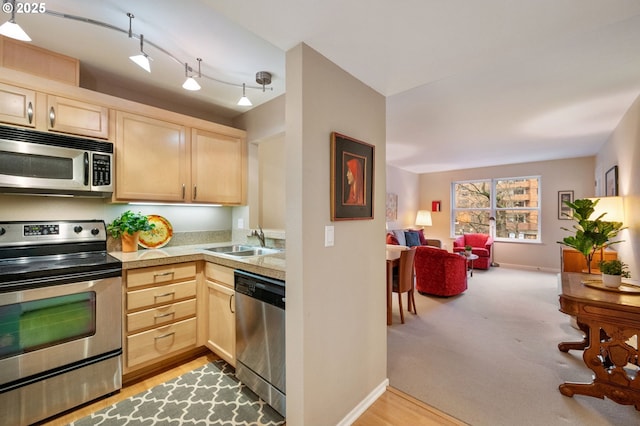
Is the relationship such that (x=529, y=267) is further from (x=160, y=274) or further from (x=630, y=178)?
(x=160, y=274)

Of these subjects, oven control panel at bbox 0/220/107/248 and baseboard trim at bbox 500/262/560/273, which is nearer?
oven control panel at bbox 0/220/107/248

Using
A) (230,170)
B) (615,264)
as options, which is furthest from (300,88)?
(615,264)

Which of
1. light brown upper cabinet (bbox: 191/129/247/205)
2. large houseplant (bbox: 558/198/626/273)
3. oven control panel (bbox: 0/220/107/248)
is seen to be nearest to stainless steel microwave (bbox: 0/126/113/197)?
oven control panel (bbox: 0/220/107/248)

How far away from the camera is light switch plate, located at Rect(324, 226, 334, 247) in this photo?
5.02 ft

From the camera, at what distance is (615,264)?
1.95m

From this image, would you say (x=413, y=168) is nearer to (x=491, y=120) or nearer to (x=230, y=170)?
(x=491, y=120)

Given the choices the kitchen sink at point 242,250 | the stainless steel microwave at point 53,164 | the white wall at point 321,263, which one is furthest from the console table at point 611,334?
the stainless steel microwave at point 53,164

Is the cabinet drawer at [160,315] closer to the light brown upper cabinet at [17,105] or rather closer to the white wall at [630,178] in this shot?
the light brown upper cabinet at [17,105]

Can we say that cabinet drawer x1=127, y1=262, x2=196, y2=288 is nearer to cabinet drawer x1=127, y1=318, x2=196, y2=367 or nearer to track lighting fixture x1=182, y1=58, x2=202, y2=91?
cabinet drawer x1=127, y1=318, x2=196, y2=367

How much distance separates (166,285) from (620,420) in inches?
129

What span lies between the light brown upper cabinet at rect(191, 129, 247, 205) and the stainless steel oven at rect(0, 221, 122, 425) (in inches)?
39.6

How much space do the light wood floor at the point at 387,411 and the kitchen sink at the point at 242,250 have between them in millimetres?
1153

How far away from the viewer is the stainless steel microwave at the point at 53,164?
177cm

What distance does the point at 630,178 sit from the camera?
3.04 metres
